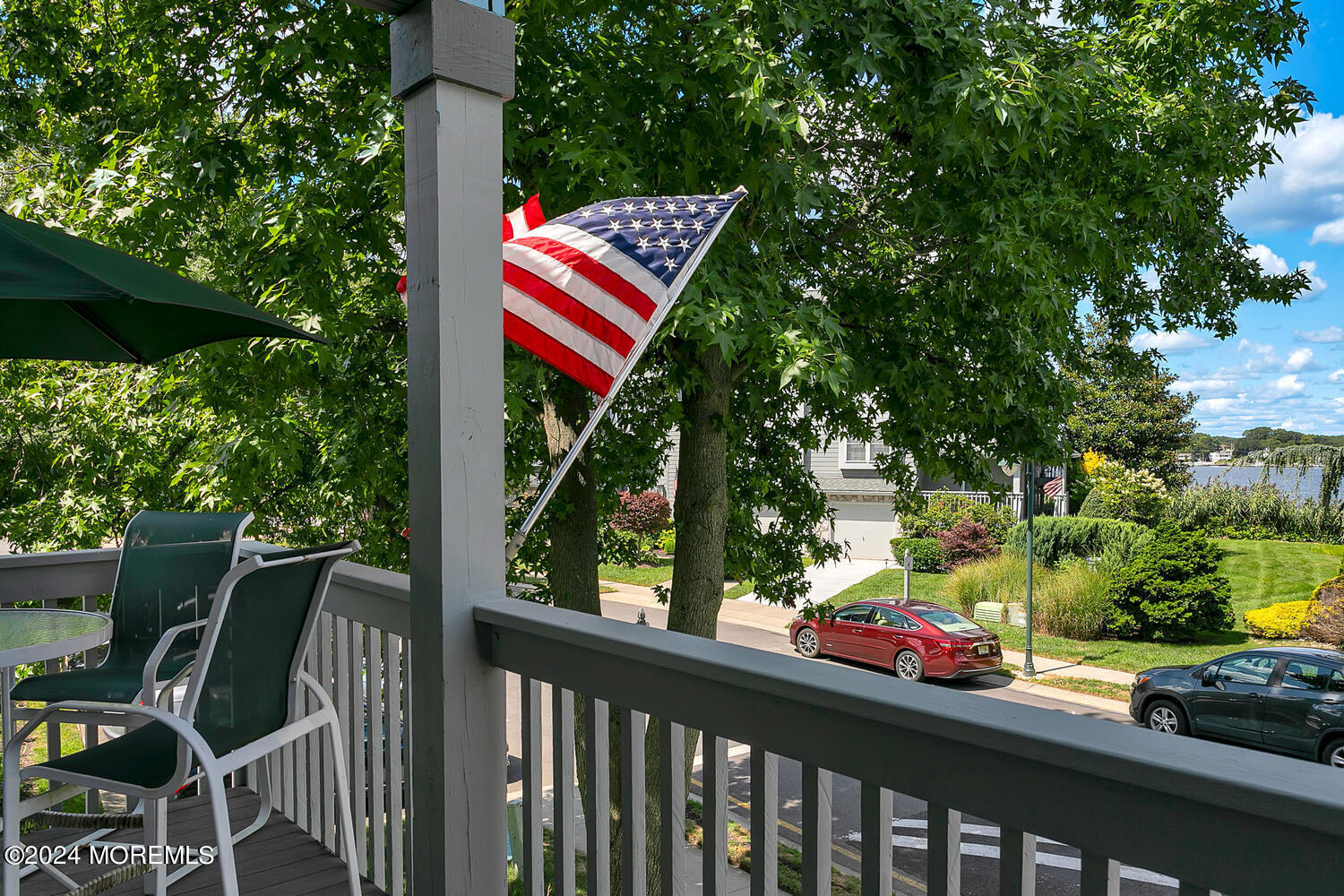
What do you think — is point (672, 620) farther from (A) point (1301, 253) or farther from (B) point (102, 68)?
(A) point (1301, 253)

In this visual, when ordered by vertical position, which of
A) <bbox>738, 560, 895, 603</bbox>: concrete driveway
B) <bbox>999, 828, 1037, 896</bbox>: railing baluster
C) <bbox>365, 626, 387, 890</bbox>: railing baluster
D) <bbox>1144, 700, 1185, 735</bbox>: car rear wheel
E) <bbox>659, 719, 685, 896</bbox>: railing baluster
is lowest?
<bbox>1144, 700, 1185, 735</bbox>: car rear wheel

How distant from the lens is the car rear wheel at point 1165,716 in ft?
35.0

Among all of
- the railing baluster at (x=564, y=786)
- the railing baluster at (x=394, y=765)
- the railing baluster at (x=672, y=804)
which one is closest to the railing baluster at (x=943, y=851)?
the railing baluster at (x=672, y=804)

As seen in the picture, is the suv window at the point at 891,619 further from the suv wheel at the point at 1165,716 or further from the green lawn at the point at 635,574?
the green lawn at the point at 635,574

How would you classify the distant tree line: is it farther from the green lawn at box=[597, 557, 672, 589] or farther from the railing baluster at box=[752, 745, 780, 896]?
the railing baluster at box=[752, 745, 780, 896]

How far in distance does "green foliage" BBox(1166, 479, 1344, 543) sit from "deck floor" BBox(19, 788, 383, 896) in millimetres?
22414

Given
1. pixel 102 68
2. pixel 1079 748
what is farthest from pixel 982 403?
pixel 102 68

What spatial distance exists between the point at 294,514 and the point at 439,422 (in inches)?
266

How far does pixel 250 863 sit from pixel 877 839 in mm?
2273

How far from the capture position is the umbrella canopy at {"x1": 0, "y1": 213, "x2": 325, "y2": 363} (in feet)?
5.70

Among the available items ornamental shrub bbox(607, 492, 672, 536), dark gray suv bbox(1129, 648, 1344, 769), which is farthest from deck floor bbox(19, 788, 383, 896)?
ornamental shrub bbox(607, 492, 672, 536)

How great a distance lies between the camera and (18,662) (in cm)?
219

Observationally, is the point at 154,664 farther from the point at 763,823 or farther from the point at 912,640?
the point at 912,640
